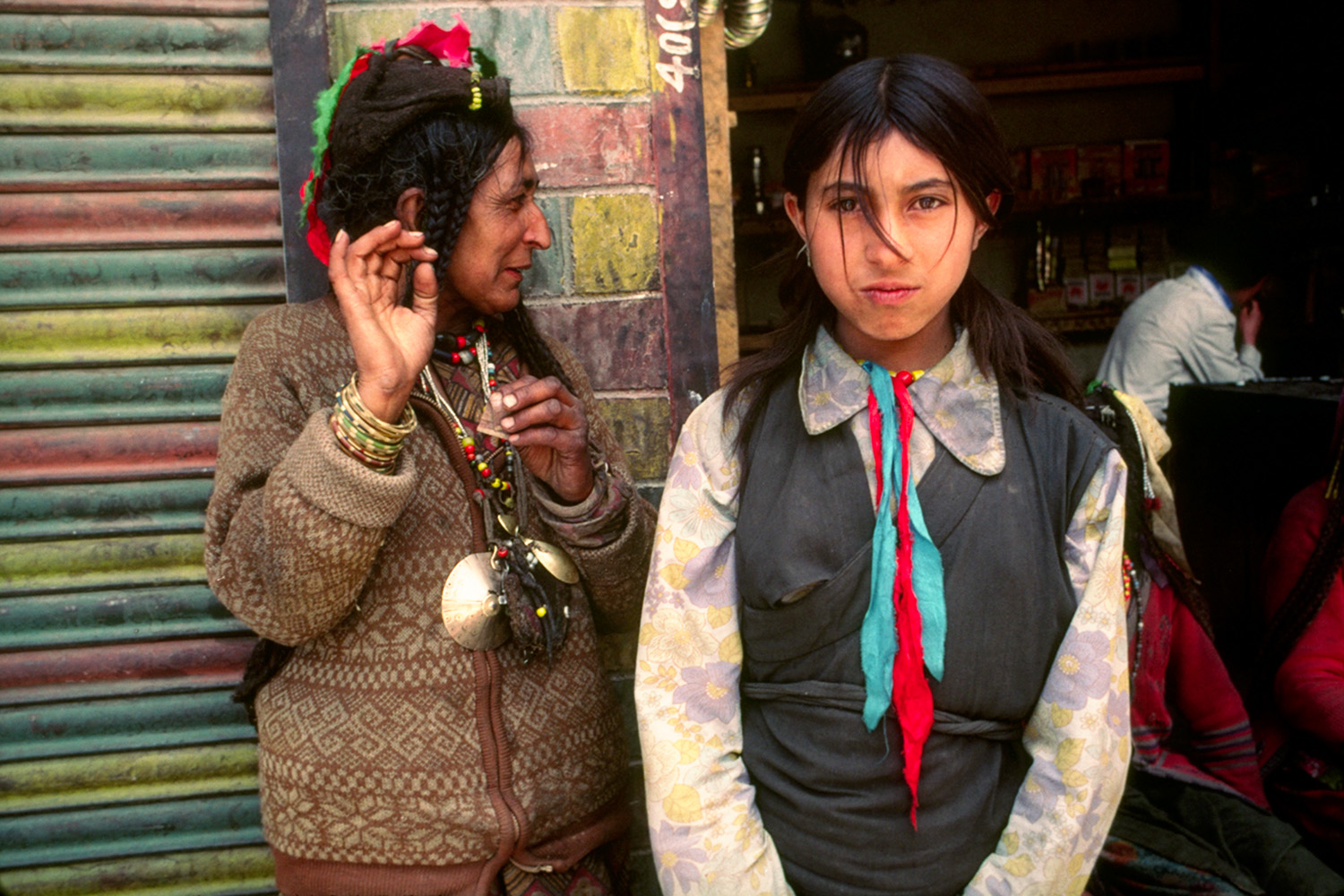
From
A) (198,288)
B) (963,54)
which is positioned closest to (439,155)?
(198,288)

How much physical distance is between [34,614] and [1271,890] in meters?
2.54

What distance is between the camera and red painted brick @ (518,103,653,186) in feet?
6.11

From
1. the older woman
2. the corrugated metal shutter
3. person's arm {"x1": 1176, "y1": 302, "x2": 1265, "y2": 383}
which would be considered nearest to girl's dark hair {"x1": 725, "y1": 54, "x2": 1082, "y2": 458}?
the older woman

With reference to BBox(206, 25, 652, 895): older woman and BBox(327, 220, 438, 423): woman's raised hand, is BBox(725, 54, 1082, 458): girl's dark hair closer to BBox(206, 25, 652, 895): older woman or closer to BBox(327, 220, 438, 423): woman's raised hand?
BBox(206, 25, 652, 895): older woman

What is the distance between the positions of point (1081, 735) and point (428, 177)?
4.06 feet

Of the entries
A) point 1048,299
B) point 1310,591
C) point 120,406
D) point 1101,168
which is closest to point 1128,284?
point 1048,299

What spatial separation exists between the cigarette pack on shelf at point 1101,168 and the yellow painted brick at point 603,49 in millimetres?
4179

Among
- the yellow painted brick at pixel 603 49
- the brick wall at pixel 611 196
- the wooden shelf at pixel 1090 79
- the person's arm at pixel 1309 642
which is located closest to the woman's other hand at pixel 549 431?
the brick wall at pixel 611 196

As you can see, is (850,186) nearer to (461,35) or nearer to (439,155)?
(439,155)

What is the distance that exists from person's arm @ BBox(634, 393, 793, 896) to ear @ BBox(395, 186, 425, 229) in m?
0.56

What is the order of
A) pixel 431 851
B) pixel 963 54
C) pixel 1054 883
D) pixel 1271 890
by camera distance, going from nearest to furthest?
pixel 1054 883 < pixel 431 851 < pixel 1271 890 < pixel 963 54

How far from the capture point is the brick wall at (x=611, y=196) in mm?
1842

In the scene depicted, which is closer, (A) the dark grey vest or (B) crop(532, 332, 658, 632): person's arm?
(A) the dark grey vest

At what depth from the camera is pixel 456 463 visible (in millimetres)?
1459
